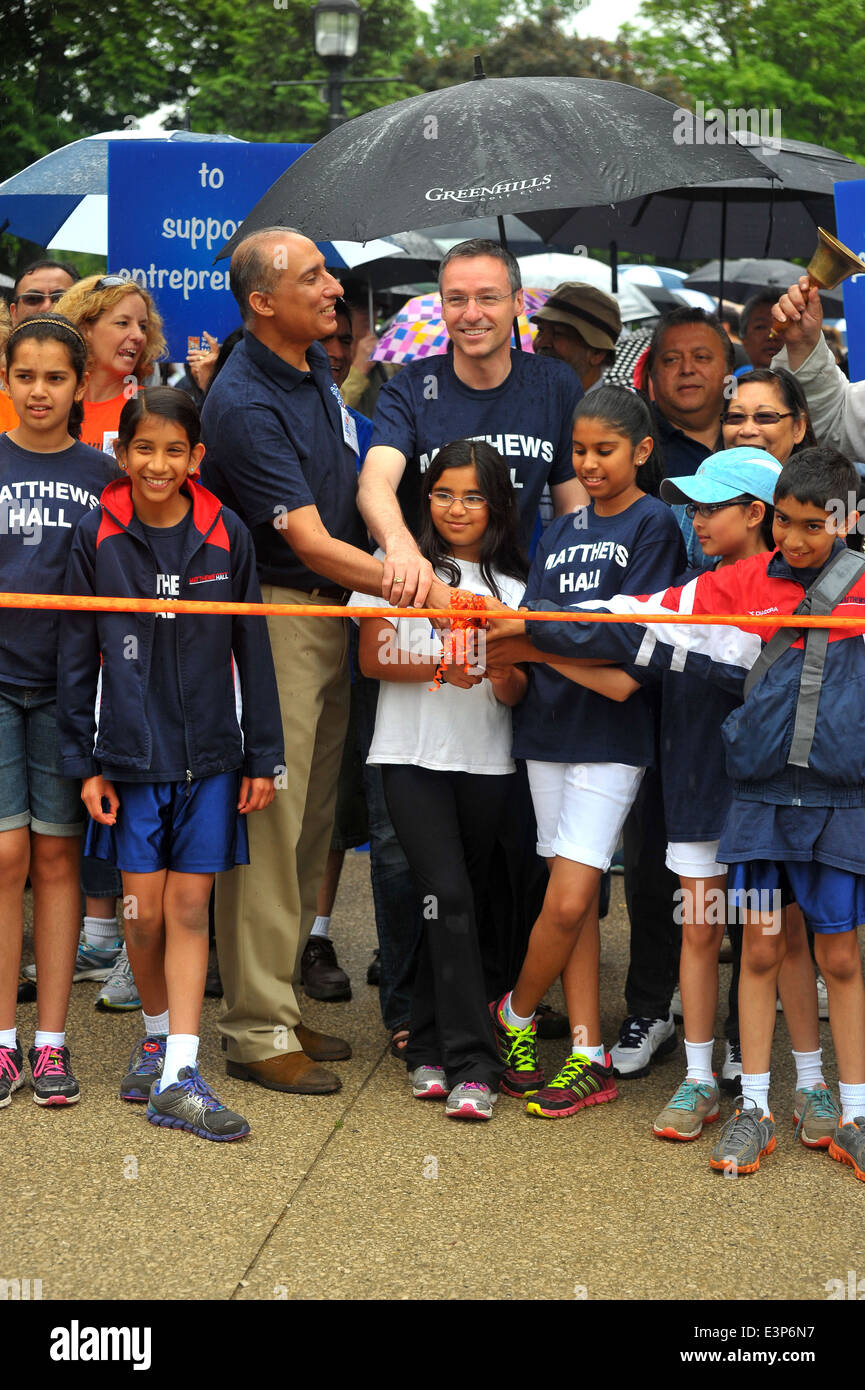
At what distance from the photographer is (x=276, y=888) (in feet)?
14.0

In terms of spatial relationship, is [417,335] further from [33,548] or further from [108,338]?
[33,548]

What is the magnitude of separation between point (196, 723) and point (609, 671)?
111 centimetres

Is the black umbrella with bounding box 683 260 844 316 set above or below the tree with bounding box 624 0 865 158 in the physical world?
below

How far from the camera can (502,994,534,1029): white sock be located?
4293 millimetres

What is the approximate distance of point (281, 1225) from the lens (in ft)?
11.1

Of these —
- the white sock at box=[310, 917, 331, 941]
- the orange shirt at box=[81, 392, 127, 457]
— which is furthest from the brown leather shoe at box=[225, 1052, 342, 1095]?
the orange shirt at box=[81, 392, 127, 457]

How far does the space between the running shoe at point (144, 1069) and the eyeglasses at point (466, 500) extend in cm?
168

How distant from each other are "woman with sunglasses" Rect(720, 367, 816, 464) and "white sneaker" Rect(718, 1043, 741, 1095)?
68.2 inches

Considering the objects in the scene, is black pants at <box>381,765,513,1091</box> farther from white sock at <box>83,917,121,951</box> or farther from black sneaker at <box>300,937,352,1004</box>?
white sock at <box>83,917,121,951</box>

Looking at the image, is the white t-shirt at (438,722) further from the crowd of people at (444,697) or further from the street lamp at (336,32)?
the street lamp at (336,32)

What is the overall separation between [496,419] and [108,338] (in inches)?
58.7

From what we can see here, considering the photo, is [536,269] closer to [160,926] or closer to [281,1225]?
[160,926]

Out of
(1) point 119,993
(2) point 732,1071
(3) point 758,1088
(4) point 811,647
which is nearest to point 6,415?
(1) point 119,993

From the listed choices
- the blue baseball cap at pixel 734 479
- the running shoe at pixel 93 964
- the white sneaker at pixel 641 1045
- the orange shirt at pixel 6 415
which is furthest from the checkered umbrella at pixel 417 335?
the white sneaker at pixel 641 1045
